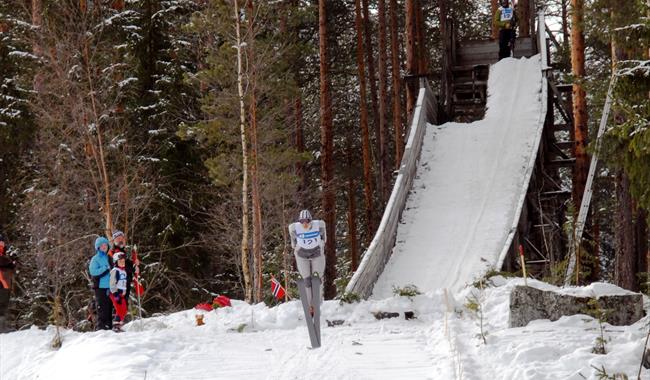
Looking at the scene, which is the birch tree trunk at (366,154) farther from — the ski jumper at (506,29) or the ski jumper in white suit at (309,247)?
the ski jumper in white suit at (309,247)

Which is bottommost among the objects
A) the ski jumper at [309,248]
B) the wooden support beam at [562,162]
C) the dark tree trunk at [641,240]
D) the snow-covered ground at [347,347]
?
the dark tree trunk at [641,240]

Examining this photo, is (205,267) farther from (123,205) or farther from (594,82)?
(594,82)

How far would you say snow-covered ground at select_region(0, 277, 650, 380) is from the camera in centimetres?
691

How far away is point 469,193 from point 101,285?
8548 mm

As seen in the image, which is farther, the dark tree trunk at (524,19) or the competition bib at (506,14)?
the dark tree trunk at (524,19)

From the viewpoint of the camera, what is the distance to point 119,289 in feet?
35.8

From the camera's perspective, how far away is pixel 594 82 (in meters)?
14.4

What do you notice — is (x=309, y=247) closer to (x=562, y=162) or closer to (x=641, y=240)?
(x=562, y=162)

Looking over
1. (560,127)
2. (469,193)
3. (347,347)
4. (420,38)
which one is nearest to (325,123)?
(560,127)

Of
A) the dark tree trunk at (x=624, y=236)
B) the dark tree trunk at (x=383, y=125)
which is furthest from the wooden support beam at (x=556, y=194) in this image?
the dark tree trunk at (x=383, y=125)

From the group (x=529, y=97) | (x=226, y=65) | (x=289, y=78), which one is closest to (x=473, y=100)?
(x=529, y=97)

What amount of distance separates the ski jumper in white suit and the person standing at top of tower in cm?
1519

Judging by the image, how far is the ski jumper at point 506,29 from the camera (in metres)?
22.7

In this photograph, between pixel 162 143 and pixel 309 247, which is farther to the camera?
pixel 162 143
